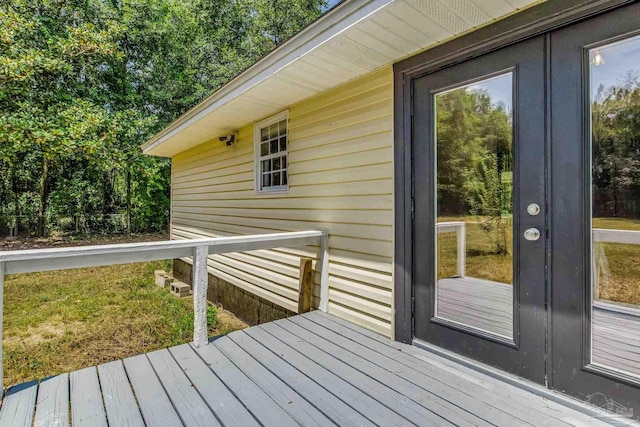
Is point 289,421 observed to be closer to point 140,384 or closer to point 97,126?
point 140,384

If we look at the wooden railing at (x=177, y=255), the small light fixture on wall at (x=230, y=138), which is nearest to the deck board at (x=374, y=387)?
the wooden railing at (x=177, y=255)

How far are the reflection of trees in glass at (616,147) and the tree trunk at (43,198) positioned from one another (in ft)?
46.2

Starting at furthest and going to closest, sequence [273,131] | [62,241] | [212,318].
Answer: [62,241], [212,318], [273,131]

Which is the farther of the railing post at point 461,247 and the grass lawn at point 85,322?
the grass lawn at point 85,322

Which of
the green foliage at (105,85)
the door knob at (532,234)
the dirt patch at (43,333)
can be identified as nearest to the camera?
the door knob at (532,234)

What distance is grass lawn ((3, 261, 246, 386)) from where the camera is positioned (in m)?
3.58

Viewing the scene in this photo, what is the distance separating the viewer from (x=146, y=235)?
42.6 feet

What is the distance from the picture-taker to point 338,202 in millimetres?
3309

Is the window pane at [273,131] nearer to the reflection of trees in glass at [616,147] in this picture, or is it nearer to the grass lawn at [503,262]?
the grass lawn at [503,262]

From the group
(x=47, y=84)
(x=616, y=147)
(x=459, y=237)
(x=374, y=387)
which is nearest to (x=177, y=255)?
(x=374, y=387)

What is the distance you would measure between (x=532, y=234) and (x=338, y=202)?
5.76ft

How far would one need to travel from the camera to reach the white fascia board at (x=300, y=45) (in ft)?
6.61

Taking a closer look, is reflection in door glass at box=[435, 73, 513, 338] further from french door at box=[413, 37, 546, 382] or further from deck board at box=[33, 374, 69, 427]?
deck board at box=[33, 374, 69, 427]

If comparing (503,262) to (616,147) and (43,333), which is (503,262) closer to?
(616,147)
